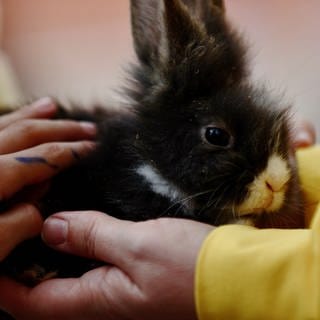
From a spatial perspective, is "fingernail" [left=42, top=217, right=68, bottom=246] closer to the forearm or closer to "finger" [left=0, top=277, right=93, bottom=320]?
"finger" [left=0, top=277, right=93, bottom=320]

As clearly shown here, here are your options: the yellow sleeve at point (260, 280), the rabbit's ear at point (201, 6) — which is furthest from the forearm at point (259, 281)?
the rabbit's ear at point (201, 6)

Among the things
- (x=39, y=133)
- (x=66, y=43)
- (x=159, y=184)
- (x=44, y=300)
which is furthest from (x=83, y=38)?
(x=44, y=300)

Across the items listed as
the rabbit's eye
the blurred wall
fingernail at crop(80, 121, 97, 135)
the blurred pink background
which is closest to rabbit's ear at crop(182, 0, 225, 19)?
the rabbit's eye

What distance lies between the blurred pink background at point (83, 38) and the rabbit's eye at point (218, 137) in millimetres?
1510

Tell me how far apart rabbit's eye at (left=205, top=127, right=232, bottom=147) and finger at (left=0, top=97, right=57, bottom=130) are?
1.96 feet

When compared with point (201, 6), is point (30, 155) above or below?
below

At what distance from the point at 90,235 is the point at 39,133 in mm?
414

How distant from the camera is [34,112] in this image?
4.96 feet

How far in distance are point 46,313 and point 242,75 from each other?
70cm

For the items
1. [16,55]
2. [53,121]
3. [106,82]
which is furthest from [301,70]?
[16,55]

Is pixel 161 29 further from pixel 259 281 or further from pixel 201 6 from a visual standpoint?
pixel 259 281

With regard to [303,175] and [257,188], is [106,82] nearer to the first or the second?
[303,175]

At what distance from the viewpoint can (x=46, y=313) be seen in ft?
3.59

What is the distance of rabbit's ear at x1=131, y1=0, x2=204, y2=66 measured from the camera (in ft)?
3.67
